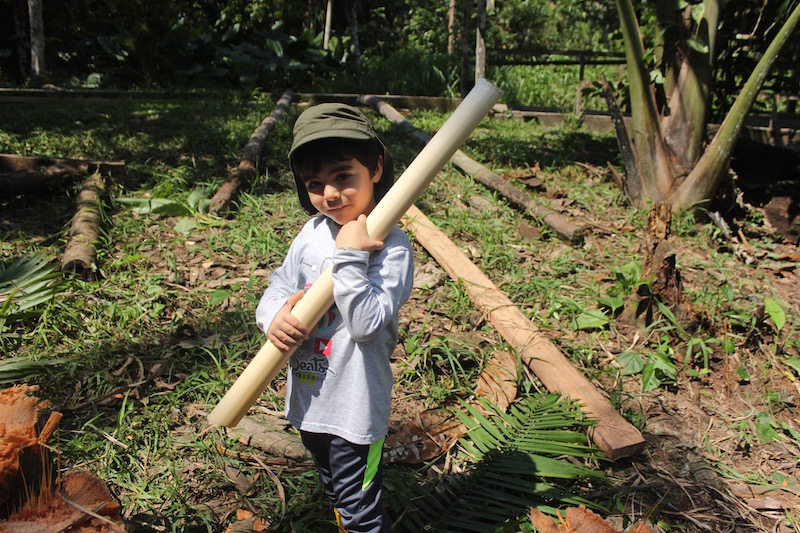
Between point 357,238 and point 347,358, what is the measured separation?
36 cm

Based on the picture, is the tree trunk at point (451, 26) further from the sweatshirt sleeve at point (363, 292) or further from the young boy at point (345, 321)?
the sweatshirt sleeve at point (363, 292)

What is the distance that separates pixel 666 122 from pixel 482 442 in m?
4.04

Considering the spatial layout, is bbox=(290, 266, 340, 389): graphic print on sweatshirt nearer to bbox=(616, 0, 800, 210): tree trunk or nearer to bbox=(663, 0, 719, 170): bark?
bbox=(616, 0, 800, 210): tree trunk

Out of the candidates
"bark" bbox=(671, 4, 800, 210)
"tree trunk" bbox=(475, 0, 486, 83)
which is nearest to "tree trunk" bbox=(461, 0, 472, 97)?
"tree trunk" bbox=(475, 0, 486, 83)

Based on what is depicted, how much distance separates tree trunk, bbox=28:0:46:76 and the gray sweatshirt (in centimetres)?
1078

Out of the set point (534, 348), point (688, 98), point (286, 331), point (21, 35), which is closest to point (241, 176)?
point (534, 348)

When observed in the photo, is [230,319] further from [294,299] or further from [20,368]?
[294,299]

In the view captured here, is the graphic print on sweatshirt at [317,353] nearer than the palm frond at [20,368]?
Yes

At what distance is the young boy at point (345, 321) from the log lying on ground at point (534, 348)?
1183 millimetres

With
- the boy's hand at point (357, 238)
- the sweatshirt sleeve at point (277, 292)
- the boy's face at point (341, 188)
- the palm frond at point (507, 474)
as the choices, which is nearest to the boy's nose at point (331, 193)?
the boy's face at point (341, 188)

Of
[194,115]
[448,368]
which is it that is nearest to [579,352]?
[448,368]

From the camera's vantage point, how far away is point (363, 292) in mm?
1468

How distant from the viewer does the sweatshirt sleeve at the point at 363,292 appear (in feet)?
4.80

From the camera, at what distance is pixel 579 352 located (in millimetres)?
3180
